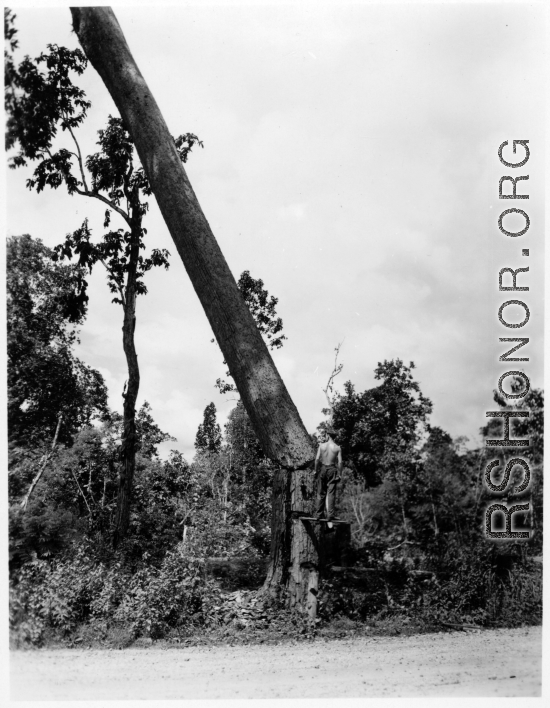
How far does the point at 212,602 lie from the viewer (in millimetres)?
6465

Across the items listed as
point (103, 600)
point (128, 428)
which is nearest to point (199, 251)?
point (103, 600)

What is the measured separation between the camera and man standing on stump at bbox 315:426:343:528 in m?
6.44

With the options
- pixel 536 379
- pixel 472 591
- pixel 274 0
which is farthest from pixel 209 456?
pixel 274 0

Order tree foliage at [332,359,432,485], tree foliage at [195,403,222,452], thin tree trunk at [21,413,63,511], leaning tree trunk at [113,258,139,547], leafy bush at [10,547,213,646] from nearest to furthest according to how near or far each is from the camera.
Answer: leafy bush at [10,547,213,646] < thin tree trunk at [21,413,63,511] < leaning tree trunk at [113,258,139,547] < tree foliage at [195,403,222,452] < tree foliage at [332,359,432,485]

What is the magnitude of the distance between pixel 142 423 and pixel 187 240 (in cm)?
480

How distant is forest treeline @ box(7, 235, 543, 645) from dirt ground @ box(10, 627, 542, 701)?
39cm

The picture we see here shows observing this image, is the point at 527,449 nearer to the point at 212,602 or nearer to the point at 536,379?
the point at 536,379

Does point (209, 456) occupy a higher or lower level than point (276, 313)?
lower

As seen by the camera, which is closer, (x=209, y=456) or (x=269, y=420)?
(x=269, y=420)

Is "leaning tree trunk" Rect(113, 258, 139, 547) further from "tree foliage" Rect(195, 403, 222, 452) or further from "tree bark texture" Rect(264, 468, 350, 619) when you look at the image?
"tree bark texture" Rect(264, 468, 350, 619)

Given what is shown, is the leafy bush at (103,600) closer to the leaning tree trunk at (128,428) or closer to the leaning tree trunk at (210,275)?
the leaning tree trunk at (210,275)

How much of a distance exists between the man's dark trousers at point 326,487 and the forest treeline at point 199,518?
0.85m

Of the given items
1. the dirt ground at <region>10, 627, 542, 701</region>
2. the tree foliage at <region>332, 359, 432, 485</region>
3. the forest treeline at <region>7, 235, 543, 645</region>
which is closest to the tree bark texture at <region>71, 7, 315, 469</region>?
the forest treeline at <region>7, 235, 543, 645</region>

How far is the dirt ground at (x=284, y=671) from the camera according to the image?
17.3ft
